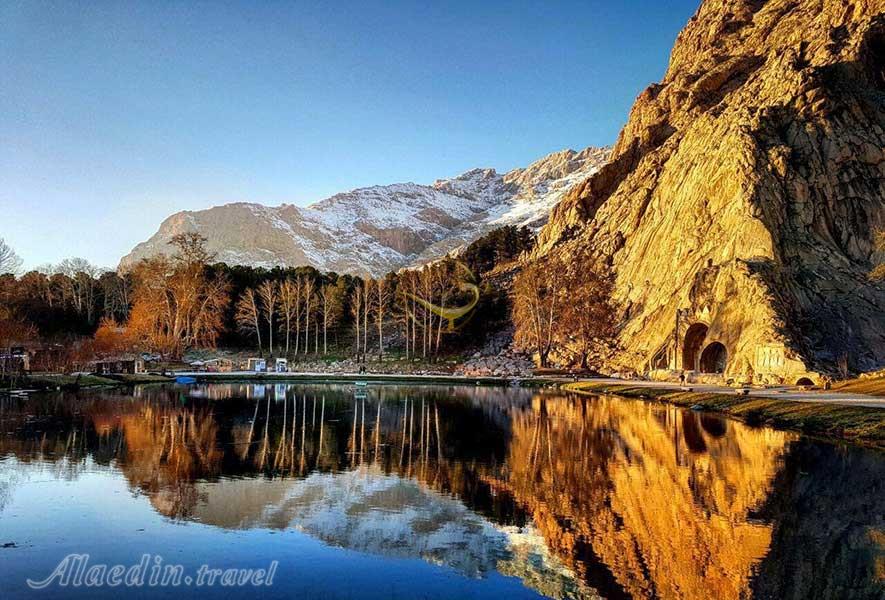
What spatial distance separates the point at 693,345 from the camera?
66188 millimetres

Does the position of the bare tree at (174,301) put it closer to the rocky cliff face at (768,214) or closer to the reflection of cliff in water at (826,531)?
the rocky cliff face at (768,214)

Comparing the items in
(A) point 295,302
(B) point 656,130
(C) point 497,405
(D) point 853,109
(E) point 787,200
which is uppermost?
(B) point 656,130

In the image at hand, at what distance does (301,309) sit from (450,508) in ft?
294

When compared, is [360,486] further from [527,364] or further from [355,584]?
[527,364]

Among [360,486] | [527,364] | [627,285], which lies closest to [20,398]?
[360,486]

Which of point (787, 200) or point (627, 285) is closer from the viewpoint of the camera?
point (787, 200)

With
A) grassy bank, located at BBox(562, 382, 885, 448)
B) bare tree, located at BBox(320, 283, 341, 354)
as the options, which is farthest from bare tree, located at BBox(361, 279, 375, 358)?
grassy bank, located at BBox(562, 382, 885, 448)

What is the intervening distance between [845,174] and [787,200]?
8.01m

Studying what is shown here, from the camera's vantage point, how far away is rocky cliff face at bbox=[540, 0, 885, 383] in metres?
59.7

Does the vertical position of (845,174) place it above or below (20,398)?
above

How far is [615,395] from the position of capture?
170 feet

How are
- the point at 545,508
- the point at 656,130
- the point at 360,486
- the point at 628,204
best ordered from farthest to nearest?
the point at 656,130 → the point at 628,204 → the point at 360,486 → the point at 545,508

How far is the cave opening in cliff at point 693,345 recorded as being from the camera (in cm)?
6525

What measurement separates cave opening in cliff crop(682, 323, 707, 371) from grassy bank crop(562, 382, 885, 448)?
20801 mm
